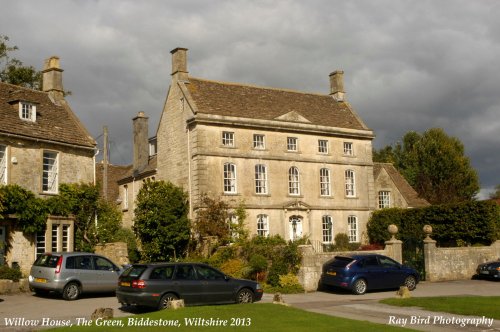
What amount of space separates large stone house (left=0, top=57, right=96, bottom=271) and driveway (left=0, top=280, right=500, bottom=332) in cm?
511

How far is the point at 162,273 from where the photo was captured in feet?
57.8

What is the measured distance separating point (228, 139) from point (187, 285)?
20.8 metres

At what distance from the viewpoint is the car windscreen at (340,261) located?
23875mm

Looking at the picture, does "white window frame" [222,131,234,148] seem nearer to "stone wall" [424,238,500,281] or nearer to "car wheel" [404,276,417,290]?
"stone wall" [424,238,500,281]

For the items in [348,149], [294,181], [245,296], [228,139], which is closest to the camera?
[245,296]

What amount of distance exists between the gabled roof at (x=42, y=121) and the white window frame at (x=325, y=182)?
16581 millimetres

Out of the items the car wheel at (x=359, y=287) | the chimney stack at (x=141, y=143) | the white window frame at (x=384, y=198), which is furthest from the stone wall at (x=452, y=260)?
the chimney stack at (x=141, y=143)

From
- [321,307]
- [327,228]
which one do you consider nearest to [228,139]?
[327,228]

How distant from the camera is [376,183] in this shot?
48719 mm

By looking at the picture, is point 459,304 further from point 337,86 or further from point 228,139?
point 337,86

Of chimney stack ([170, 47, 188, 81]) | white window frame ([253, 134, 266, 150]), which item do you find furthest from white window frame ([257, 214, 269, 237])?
chimney stack ([170, 47, 188, 81])

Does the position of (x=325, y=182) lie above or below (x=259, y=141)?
below

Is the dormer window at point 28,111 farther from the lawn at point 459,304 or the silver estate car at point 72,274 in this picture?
the lawn at point 459,304

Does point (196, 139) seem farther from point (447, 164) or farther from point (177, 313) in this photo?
point (447, 164)
